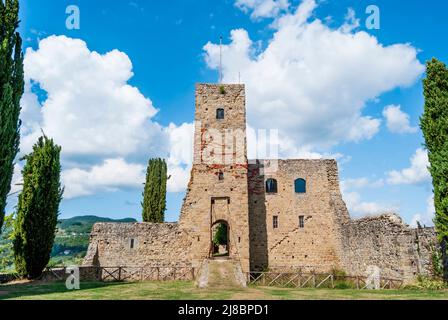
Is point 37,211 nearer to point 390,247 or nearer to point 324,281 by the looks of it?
point 324,281

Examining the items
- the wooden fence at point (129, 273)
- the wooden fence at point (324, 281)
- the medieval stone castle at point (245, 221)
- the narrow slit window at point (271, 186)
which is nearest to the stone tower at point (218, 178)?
the medieval stone castle at point (245, 221)

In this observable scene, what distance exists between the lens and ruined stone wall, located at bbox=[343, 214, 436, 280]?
15.9 metres

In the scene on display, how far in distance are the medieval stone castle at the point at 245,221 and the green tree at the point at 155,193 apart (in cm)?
639

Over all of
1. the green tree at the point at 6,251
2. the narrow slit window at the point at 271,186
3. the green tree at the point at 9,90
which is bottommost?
the green tree at the point at 6,251

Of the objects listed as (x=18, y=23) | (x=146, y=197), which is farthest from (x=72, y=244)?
(x=18, y=23)

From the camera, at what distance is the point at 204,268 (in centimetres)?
1761

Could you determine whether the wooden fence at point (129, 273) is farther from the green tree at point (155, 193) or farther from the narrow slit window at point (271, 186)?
the narrow slit window at point (271, 186)

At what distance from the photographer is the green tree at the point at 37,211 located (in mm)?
18391

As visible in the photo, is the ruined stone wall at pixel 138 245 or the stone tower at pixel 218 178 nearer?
the stone tower at pixel 218 178

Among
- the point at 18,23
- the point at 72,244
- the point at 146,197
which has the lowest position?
the point at 72,244

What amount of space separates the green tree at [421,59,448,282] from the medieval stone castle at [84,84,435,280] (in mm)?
3968

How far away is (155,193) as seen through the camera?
29.7 metres

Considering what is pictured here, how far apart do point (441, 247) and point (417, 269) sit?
61.9 inches
